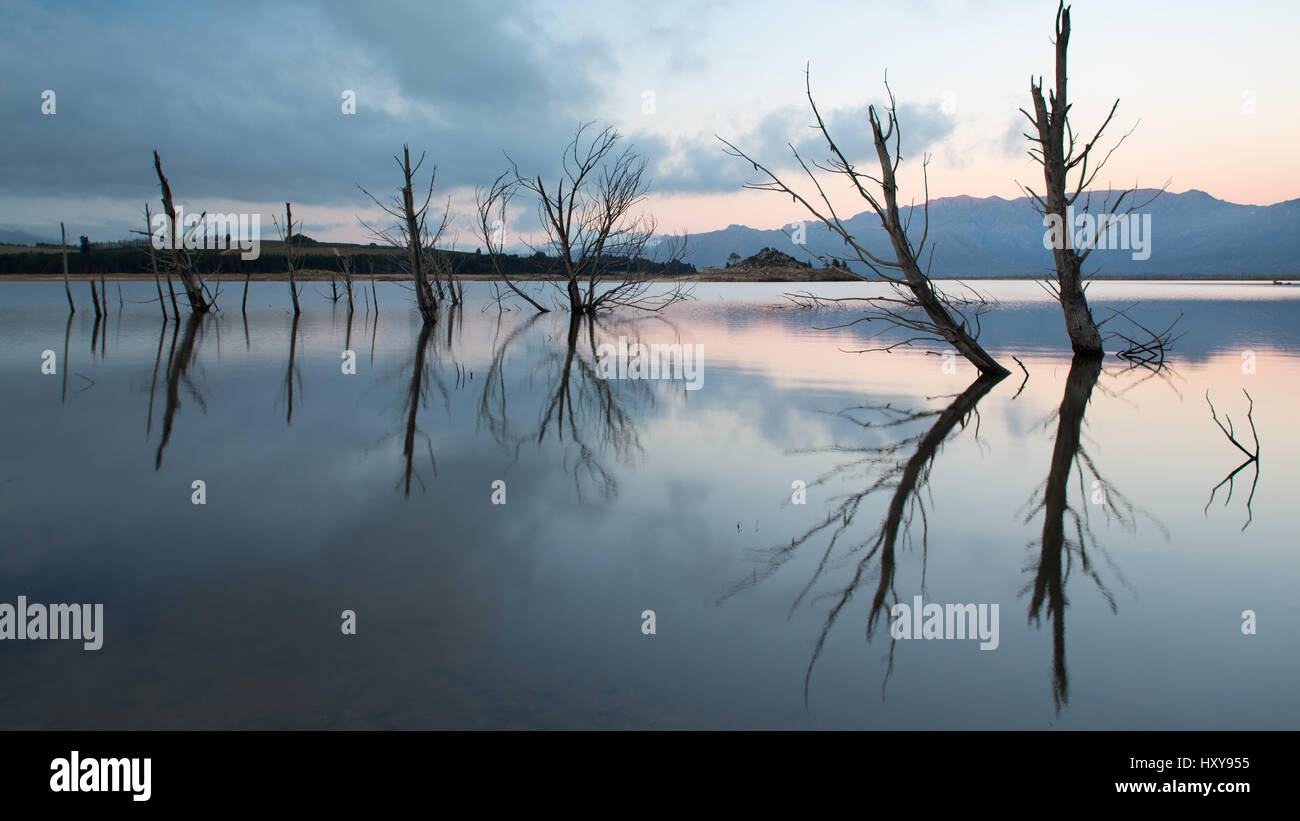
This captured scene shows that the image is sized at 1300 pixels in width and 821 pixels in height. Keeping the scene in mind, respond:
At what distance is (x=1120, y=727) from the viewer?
9.64 ft

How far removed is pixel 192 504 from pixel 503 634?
3379 mm

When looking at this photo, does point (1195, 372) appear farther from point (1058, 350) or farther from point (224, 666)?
point (224, 666)

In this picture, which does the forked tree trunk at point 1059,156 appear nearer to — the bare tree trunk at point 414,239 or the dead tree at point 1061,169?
the dead tree at point 1061,169

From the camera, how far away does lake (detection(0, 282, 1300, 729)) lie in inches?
123

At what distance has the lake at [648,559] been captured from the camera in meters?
3.12

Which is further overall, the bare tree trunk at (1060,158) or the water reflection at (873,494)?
the bare tree trunk at (1060,158)

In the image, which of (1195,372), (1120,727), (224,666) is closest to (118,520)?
(224,666)

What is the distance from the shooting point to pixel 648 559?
4652mm

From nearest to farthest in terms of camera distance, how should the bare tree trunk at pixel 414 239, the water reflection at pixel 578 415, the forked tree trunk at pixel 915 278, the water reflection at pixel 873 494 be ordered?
the water reflection at pixel 873 494
the water reflection at pixel 578 415
the forked tree trunk at pixel 915 278
the bare tree trunk at pixel 414 239
